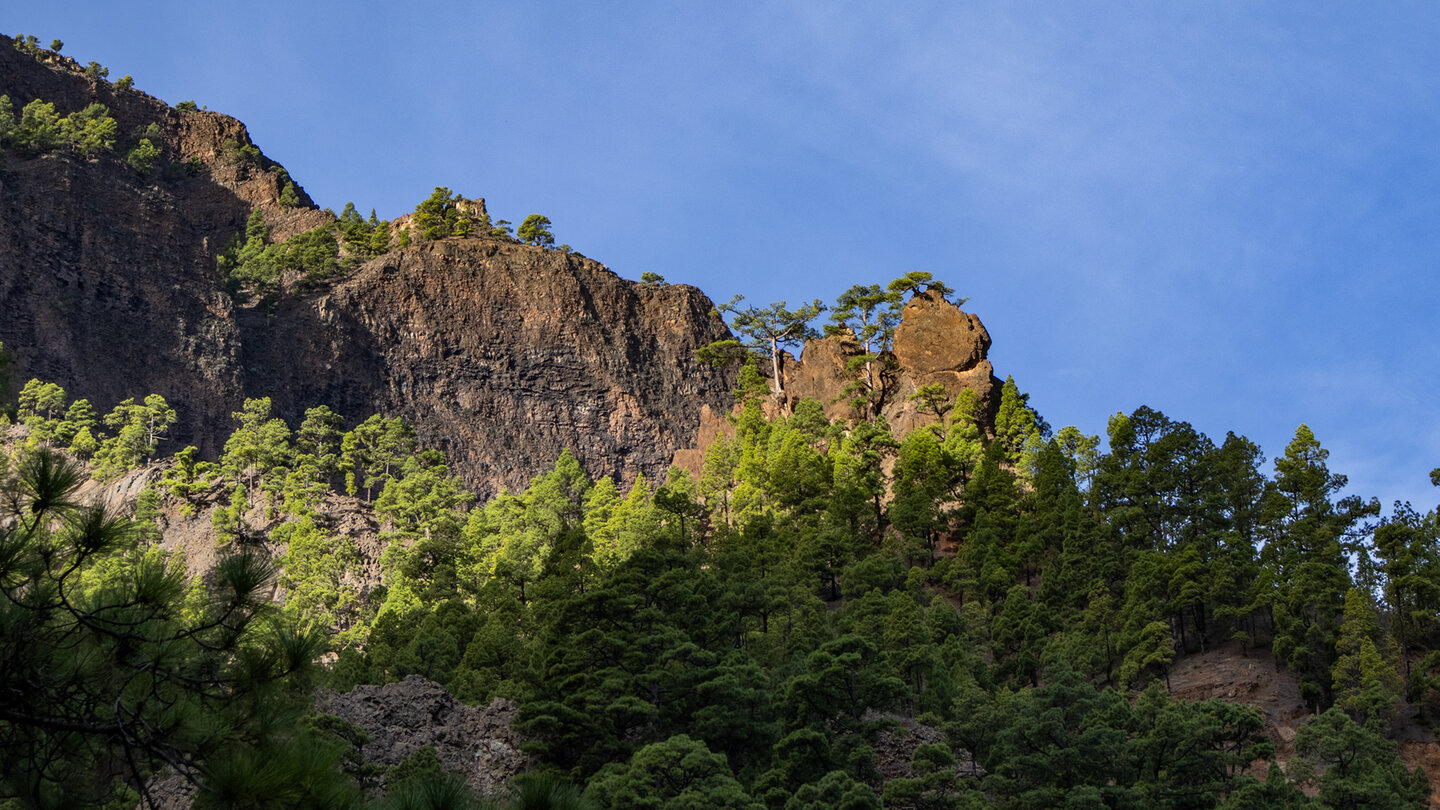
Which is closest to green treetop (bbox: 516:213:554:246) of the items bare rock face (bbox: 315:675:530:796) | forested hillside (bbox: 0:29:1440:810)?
forested hillside (bbox: 0:29:1440:810)

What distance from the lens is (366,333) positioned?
255ft

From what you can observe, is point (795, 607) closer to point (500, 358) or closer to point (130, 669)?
point (130, 669)

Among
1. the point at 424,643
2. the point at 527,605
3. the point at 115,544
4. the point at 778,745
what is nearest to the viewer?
the point at 115,544

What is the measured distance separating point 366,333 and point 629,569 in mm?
48142

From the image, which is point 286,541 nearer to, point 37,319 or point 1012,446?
point 37,319

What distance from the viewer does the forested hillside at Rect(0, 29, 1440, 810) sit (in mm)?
8812

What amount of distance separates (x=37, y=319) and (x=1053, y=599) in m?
50.9

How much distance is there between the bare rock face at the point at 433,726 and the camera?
28328 mm

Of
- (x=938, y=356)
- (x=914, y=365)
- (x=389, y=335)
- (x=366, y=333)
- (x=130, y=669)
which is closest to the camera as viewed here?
(x=130, y=669)

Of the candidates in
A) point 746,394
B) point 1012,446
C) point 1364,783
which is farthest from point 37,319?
point 1364,783

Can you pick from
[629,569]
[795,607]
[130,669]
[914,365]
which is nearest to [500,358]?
[914,365]

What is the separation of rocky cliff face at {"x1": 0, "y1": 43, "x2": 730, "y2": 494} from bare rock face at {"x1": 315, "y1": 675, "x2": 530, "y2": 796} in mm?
40598

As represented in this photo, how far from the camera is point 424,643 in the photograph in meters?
38.1

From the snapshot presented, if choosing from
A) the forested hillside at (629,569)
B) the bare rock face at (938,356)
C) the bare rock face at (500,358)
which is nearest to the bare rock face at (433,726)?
the forested hillside at (629,569)
